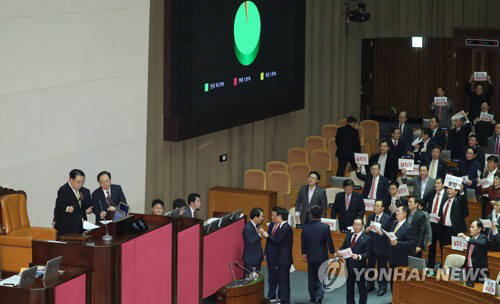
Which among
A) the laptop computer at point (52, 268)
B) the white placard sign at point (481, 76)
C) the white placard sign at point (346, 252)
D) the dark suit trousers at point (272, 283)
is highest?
the white placard sign at point (481, 76)

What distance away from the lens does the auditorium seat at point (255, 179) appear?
15.4 metres

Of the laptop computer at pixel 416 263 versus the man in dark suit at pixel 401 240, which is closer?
the laptop computer at pixel 416 263

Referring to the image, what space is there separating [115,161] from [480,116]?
700cm

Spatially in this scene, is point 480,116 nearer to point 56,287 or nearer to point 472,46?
point 472,46

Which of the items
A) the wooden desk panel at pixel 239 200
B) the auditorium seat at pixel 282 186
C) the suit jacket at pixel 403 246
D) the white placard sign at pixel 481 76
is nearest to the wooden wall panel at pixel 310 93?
the wooden desk panel at pixel 239 200

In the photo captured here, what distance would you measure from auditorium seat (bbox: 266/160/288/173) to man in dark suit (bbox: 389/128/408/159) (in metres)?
1.74

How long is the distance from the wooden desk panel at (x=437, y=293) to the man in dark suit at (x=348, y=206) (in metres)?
1.81

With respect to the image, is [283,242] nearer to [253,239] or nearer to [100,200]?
[253,239]

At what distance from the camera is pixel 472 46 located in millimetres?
20141

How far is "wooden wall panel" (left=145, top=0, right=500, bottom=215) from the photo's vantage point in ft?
46.1

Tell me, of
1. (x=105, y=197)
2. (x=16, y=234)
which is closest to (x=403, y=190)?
(x=105, y=197)

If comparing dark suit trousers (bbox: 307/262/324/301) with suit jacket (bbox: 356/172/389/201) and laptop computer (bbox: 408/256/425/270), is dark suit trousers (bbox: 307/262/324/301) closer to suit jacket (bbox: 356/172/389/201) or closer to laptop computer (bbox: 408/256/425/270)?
laptop computer (bbox: 408/256/425/270)

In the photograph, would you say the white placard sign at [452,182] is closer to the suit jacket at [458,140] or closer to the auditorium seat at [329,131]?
the suit jacket at [458,140]

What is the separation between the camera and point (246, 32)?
15211mm
